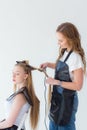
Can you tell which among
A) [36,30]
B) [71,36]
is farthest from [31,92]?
[36,30]

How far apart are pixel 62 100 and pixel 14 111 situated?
0.99 feet

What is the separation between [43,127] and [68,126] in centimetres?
80

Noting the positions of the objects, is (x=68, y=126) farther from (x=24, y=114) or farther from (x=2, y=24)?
(x=2, y=24)

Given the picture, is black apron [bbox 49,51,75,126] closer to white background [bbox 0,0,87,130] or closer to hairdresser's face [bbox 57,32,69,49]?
hairdresser's face [bbox 57,32,69,49]

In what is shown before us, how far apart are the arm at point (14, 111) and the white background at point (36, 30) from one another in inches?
31.9

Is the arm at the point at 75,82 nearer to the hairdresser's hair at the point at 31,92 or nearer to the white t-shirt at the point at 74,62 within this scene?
the white t-shirt at the point at 74,62

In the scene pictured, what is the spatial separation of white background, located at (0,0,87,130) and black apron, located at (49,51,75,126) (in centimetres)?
66

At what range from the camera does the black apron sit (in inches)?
73.9

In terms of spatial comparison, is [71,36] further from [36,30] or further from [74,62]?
[36,30]

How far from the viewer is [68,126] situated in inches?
75.8

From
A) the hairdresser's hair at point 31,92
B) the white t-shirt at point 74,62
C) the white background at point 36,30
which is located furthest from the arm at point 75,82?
the white background at point 36,30

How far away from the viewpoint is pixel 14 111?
1770 millimetres

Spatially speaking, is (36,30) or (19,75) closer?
(19,75)

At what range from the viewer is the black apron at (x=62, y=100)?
1.88 meters
